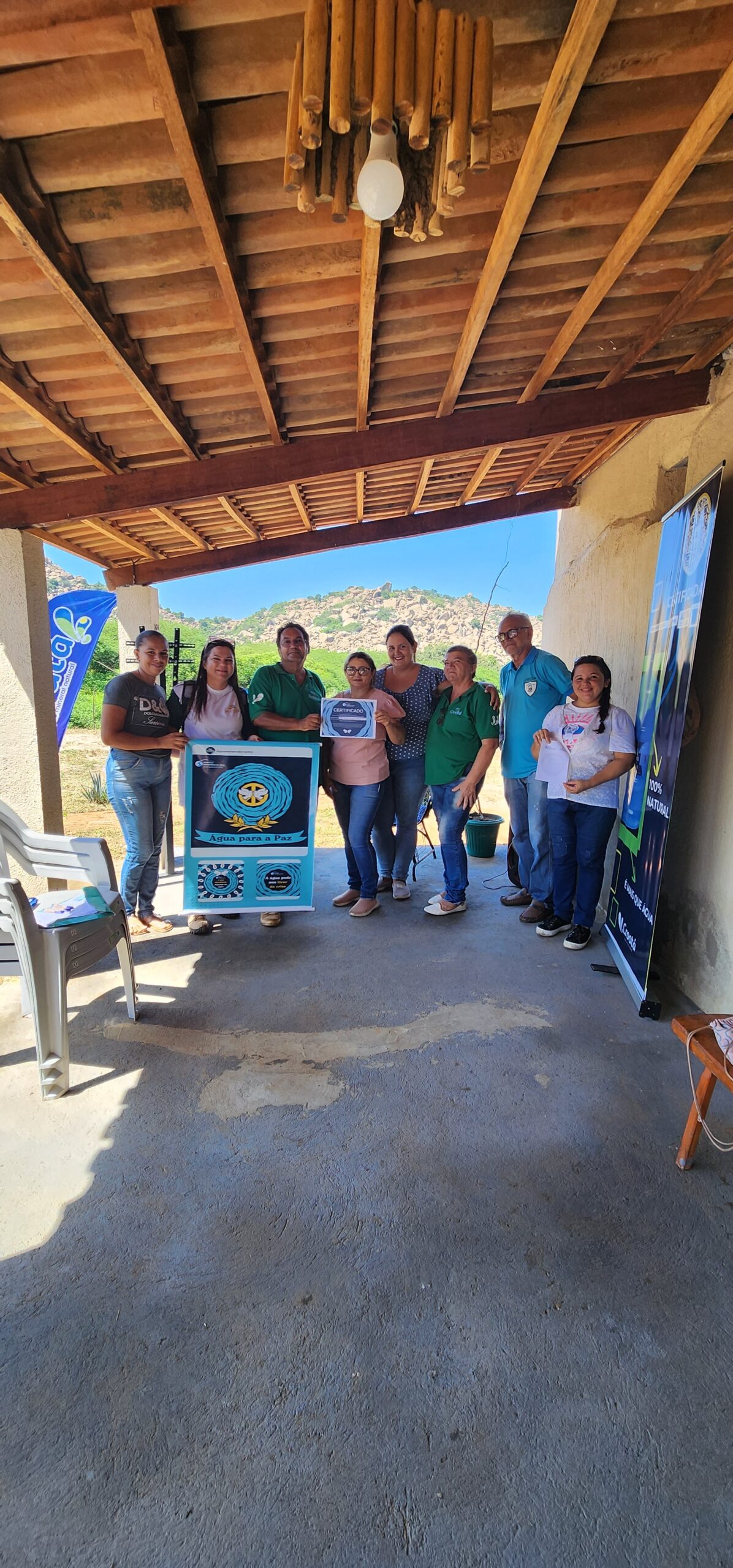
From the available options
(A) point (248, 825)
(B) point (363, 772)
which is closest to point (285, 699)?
(B) point (363, 772)

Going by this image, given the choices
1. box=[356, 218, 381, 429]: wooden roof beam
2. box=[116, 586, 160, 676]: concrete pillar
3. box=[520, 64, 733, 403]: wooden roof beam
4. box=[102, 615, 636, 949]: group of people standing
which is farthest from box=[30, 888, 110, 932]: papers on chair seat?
box=[116, 586, 160, 676]: concrete pillar

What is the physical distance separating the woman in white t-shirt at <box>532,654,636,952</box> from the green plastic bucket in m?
1.84

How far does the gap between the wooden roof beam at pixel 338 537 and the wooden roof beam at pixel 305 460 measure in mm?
2369

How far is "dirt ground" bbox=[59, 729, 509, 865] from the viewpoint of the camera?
7.56 meters

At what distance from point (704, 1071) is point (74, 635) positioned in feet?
18.1

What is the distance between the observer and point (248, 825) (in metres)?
3.88

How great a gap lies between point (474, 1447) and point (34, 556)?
14.7 ft

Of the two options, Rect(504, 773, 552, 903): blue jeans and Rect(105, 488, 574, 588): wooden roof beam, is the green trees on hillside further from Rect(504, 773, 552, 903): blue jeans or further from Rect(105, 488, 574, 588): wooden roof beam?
Rect(504, 773, 552, 903): blue jeans

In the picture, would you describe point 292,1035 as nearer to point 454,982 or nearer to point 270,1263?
point 454,982

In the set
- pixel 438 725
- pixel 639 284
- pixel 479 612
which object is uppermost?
pixel 479 612

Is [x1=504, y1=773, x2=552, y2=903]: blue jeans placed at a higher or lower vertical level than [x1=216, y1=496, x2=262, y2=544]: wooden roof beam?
lower

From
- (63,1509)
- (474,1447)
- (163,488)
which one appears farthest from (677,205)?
(63,1509)

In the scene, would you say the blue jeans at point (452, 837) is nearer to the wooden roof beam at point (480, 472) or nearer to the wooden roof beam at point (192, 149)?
the wooden roof beam at point (480, 472)

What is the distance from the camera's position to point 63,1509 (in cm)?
124
